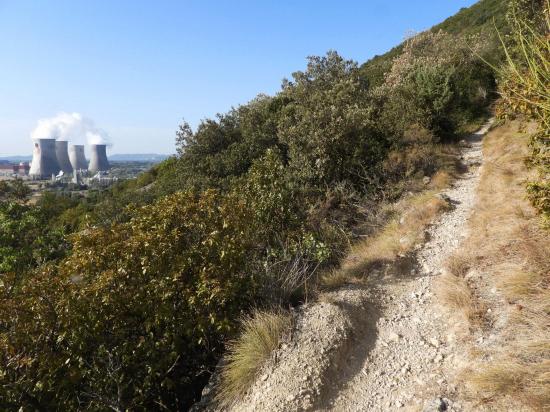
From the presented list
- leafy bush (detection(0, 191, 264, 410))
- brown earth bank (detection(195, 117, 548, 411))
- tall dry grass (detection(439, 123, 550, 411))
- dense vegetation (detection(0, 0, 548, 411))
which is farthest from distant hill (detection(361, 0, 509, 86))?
leafy bush (detection(0, 191, 264, 410))

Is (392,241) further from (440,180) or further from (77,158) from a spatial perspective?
(77,158)

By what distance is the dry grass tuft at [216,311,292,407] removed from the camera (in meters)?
3.93

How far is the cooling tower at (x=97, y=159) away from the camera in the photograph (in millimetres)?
93938

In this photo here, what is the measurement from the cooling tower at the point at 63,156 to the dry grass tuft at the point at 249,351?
9597 centimetres

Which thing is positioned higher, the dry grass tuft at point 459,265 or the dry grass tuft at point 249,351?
the dry grass tuft at point 459,265

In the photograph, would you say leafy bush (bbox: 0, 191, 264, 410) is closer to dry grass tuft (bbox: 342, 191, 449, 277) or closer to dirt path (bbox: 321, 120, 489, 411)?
dirt path (bbox: 321, 120, 489, 411)

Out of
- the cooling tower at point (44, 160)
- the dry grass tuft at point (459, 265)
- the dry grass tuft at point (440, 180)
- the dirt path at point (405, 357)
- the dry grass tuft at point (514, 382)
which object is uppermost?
the cooling tower at point (44, 160)

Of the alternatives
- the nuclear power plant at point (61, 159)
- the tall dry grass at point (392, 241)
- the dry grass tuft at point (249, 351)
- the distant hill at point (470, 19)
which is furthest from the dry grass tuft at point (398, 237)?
the nuclear power plant at point (61, 159)

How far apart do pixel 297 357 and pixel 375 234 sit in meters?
4.35

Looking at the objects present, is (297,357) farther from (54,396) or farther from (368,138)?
(368,138)

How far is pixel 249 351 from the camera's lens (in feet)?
13.6

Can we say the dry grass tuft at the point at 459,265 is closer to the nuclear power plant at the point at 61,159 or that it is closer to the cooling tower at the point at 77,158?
the nuclear power plant at the point at 61,159

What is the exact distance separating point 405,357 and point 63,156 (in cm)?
10113

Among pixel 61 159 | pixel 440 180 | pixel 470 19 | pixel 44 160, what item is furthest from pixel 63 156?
pixel 440 180
